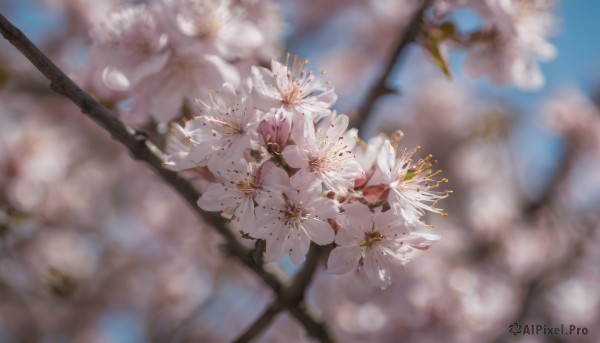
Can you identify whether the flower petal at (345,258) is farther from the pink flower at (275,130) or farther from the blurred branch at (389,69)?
the blurred branch at (389,69)

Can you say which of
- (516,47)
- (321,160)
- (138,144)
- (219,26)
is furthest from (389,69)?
(138,144)

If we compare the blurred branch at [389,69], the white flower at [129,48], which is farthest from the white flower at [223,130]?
the blurred branch at [389,69]

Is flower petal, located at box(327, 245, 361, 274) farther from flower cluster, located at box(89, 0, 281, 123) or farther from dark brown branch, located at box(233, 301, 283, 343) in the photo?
flower cluster, located at box(89, 0, 281, 123)

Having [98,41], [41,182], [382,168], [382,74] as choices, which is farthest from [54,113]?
[382,168]

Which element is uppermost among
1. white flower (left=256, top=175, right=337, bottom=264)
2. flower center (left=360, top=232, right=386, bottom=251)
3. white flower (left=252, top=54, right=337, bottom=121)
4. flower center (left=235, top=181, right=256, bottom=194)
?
white flower (left=252, top=54, right=337, bottom=121)

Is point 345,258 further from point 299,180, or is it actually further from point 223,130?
point 223,130

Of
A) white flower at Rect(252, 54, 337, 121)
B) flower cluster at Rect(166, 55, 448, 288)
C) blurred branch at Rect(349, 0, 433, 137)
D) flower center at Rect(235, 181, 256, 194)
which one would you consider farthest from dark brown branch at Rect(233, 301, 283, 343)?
blurred branch at Rect(349, 0, 433, 137)
